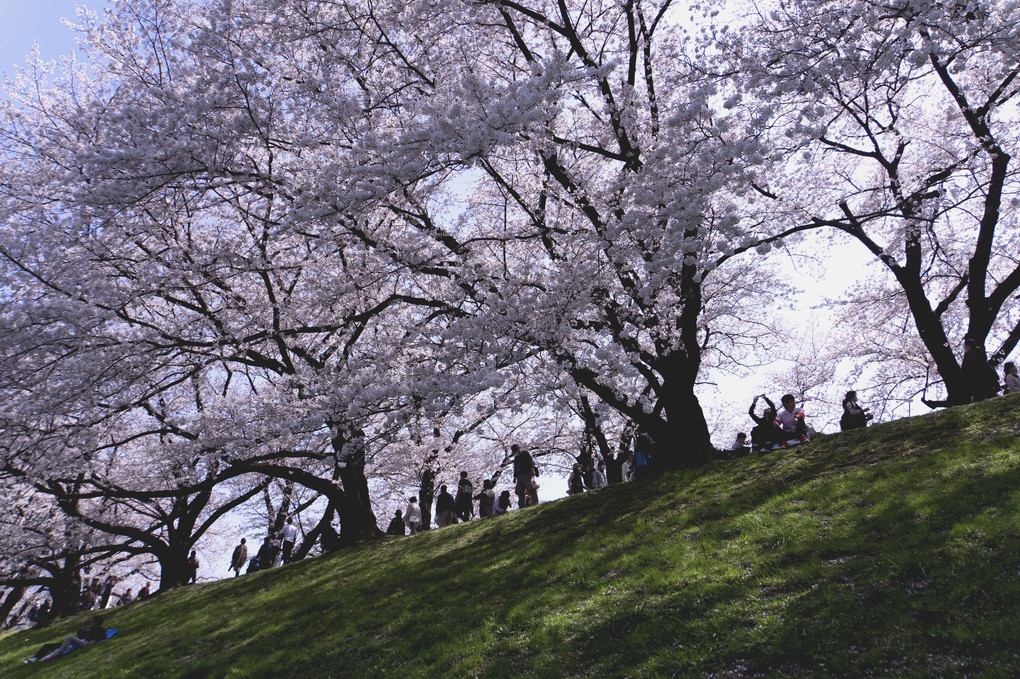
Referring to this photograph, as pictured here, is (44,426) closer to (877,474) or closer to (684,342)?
(684,342)

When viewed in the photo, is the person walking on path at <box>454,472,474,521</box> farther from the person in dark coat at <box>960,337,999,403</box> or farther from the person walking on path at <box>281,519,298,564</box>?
the person in dark coat at <box>960,337,999,403</box>

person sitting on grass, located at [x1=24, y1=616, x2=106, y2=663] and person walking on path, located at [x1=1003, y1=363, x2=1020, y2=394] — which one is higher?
person walking on path, located at [x1=1003, y1=363, x2=1020, y2=394]

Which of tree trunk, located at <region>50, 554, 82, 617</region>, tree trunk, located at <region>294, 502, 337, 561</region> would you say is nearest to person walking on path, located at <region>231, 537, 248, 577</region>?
tree trunk, located at <region>294, 502, 337, 561</region>

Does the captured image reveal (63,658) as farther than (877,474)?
Yes

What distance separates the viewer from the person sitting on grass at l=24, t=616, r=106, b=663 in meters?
13.2

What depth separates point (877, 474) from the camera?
9.15 meters

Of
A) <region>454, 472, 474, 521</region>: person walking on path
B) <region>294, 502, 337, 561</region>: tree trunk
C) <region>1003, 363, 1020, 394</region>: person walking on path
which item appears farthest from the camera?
<region>294, 502, 337, 561</region>: tree trunk

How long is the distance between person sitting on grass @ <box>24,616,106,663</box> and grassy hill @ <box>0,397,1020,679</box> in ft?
1.92

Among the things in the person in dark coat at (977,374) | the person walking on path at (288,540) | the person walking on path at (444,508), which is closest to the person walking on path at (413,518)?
the person walking on path at (444,508)

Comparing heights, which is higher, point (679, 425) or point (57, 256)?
point (57, 256)

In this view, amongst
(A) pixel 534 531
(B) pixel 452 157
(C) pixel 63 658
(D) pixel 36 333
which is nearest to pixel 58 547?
(C) pixel 63 658

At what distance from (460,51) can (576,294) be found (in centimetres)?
656

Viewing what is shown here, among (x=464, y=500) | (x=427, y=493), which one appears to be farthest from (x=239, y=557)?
(x=464, y=500)

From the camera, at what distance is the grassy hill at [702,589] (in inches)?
210
